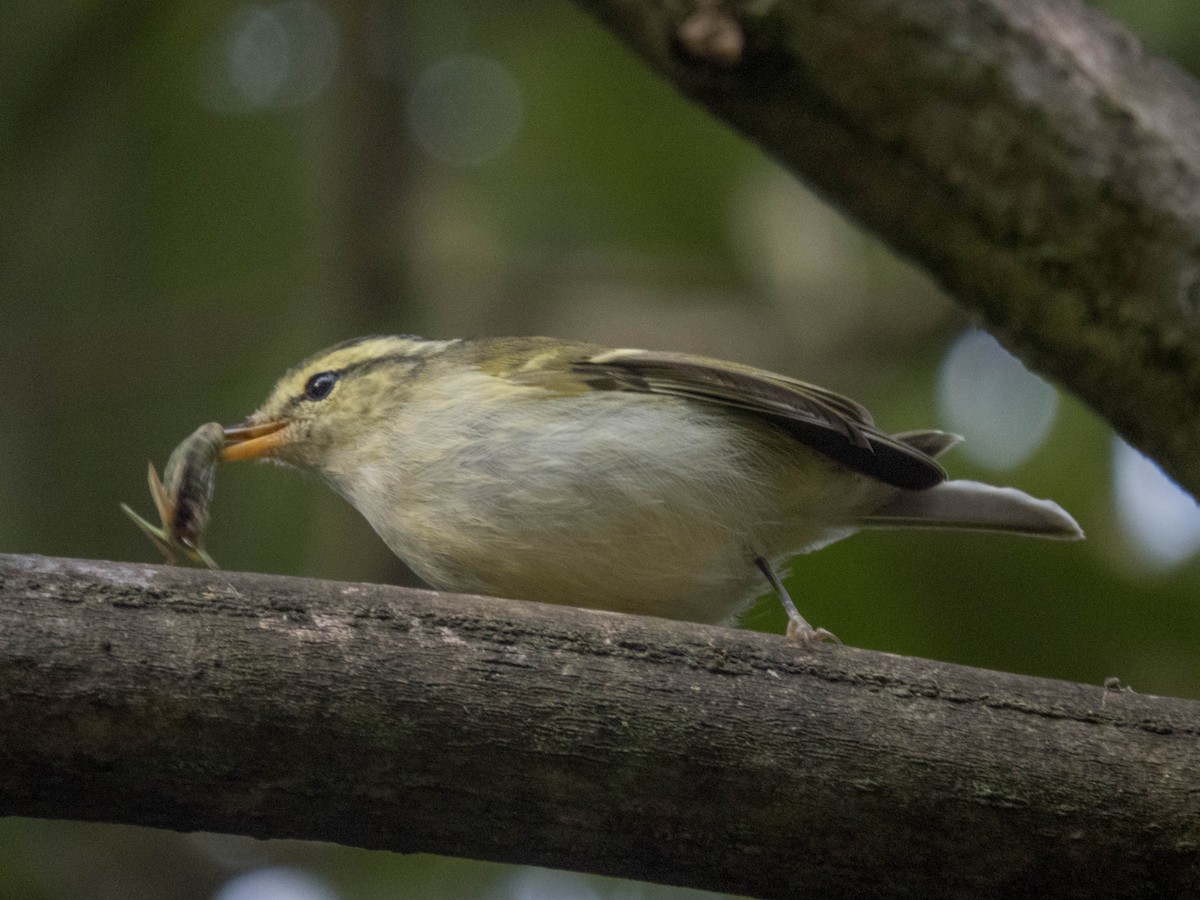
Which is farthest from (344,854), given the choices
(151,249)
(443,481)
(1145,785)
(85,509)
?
(1145,785)

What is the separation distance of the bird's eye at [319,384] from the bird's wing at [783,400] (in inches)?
37.5

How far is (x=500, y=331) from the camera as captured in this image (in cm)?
668

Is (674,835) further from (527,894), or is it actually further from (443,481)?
(527,894)

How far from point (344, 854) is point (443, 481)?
2474mm

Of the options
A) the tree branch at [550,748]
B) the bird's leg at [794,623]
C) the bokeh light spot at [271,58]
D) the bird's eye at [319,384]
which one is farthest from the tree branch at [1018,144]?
the bokeh light spot at [271,58]

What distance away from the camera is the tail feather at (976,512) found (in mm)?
4082

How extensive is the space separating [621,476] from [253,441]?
1.42m

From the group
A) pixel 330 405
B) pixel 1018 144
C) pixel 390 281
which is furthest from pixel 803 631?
pixel 390 281

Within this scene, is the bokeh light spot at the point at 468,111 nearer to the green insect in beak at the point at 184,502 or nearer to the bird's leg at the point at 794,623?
the green insect in beak at the point at 184,502

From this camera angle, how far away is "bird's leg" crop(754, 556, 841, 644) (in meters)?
3.18

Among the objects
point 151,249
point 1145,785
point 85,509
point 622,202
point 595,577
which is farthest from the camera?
point 622,202

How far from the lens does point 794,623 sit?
3.44 meters

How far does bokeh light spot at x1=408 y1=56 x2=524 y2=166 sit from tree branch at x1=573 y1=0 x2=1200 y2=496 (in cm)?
372

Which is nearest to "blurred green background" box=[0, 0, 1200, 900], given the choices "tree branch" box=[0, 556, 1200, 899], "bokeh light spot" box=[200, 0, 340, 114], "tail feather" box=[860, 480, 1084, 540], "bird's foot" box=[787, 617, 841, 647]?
"bokeh light spot" box=[200, 0, 340, 114]
